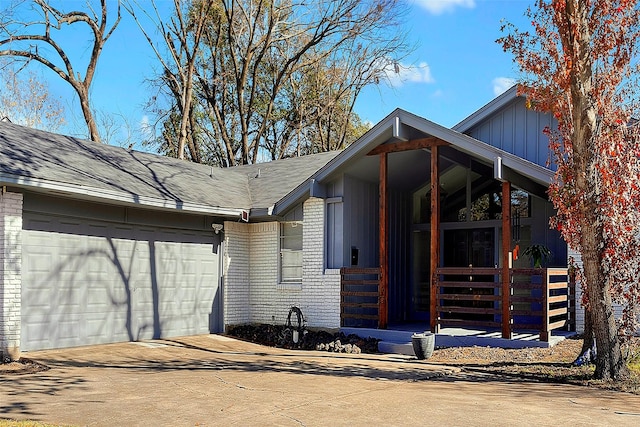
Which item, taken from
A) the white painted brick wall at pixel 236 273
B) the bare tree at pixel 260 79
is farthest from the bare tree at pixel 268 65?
the white painted brick wall at pixel 236 273

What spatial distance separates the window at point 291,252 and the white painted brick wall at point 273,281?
0.16 metres

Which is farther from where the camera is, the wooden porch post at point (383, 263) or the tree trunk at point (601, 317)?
the wooden porch post at point (383, 263)

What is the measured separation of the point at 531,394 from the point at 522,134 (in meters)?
8.02

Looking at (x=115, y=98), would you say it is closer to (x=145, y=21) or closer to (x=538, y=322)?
(x=145, y=21)

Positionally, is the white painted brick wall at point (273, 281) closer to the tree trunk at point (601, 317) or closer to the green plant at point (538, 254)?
the green plant at point (538, 254)

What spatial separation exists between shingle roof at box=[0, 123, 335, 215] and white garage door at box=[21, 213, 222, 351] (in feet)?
2.70

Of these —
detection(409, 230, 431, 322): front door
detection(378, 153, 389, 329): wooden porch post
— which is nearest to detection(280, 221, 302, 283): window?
detection(378, 153, 389, 329): wooden porch post

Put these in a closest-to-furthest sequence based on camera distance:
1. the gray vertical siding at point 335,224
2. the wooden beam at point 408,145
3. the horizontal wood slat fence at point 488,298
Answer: the horizontal wood slat fence at point 488,298, the wooden beam at point 408,145, the gray vertical siding at point 335,224

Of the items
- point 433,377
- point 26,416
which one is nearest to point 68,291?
point 26,416

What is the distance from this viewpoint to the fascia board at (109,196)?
32.4 ft

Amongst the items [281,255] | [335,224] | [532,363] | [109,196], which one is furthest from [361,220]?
[109,196]

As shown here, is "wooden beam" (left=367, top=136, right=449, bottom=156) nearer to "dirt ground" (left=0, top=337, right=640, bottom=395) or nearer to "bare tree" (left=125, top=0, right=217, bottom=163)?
"dirt ground" (left=0, top=337, right=640, bottom=395)

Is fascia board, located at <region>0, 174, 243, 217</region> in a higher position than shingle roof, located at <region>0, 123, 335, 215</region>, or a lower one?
lower

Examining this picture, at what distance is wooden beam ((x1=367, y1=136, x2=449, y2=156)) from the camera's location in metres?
12.5
